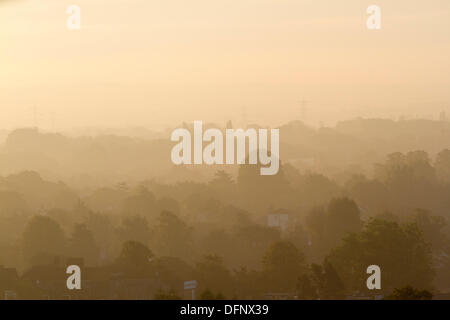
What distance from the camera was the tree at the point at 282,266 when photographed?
2138 cm

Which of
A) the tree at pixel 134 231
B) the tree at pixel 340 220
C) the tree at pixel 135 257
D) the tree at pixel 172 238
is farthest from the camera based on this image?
the tree at pixel 340 220

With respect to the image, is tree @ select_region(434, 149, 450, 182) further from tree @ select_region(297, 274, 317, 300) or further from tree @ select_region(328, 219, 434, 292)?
tree @ select_region(297, 274, 317, 300)

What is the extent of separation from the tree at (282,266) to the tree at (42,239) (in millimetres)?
9872

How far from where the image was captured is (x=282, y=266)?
21859 millimetres

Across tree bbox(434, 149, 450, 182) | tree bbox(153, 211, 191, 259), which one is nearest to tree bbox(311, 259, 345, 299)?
tree bbox(153, 211, 191, 259)

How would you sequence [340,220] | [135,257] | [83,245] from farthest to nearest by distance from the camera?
[340,220] < [83,245] < [135,257]

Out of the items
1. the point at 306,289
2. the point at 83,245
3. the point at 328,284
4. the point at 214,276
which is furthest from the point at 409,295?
the point at 83,245

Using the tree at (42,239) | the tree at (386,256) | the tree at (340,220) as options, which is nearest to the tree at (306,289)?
the tree at (386,256)

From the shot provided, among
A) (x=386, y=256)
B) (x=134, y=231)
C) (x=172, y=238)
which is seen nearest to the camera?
(x=386, y=256)

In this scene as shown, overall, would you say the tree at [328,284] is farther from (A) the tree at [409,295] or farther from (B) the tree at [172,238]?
(B) the tree at [172,238]

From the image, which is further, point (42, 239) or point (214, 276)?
point (42, 239)

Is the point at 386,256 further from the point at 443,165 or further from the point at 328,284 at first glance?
the point at 443,165

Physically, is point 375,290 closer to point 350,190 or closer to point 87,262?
point 87,262

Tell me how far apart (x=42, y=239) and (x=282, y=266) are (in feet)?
38.1
